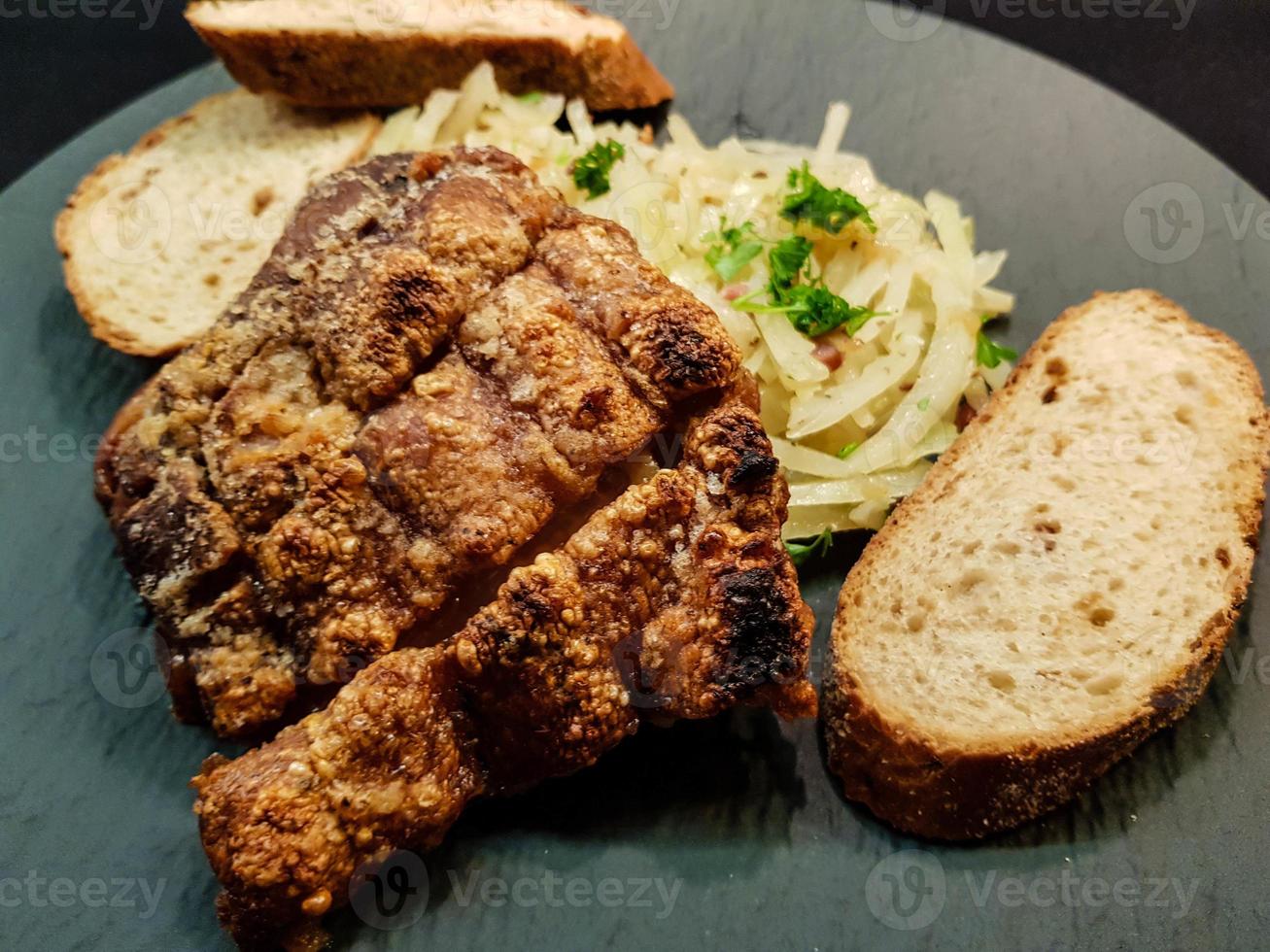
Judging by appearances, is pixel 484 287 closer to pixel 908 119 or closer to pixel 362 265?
pixel 362 265

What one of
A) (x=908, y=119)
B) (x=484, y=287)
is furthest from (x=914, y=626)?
(x=908, y=119)

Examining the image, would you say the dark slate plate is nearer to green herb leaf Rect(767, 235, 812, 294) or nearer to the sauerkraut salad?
the sauerkraut salad

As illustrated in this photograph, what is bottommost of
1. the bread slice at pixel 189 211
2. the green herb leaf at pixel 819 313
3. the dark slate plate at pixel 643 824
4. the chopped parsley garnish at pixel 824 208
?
the dark slate plate at pixel 643 824

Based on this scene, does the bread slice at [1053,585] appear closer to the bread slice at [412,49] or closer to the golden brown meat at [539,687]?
the golden brown meat at [539,687]

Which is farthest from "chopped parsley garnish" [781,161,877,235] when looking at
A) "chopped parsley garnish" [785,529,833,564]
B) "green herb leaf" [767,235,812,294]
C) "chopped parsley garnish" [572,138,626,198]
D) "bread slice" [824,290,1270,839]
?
"chopped parsley garnish" [785,529,833,564]

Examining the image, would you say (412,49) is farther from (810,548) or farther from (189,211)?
(810,548)

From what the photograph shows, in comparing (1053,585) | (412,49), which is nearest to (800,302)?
(1053,585)

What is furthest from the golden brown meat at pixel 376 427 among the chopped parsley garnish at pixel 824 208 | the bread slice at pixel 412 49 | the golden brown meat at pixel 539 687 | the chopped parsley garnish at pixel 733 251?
the bread slice at pixel 412 49
